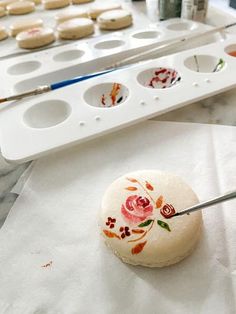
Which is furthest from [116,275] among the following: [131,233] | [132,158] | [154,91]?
[154,91]

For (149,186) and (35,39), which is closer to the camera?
(149,186)

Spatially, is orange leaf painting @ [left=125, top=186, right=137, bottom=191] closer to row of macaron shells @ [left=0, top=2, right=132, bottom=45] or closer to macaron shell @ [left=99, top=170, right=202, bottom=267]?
macaron shell @ [left=99, top=170, right=202, bottom=267]

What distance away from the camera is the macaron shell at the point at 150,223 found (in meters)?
0.29

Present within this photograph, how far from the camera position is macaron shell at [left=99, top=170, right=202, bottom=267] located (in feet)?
0.95

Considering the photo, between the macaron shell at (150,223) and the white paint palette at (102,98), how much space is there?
0.44 ft

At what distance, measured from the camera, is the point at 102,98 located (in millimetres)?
555

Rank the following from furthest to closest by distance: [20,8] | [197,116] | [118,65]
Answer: [20,8]
[118,65]
[197,116]

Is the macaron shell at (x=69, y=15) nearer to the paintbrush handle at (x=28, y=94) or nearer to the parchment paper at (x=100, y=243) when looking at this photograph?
the paintbrush handle at (x=28, y=94)

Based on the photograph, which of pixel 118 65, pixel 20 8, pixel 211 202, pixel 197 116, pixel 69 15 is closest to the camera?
pixel 211 202

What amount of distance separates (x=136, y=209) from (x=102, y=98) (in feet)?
0.97

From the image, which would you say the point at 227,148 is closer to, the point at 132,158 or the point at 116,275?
the point at 132,158

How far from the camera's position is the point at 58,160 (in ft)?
Answer: 1.43

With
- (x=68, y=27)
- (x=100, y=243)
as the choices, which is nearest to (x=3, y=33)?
(x=68, y=27)

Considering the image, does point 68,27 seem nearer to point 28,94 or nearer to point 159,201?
point 28,94
